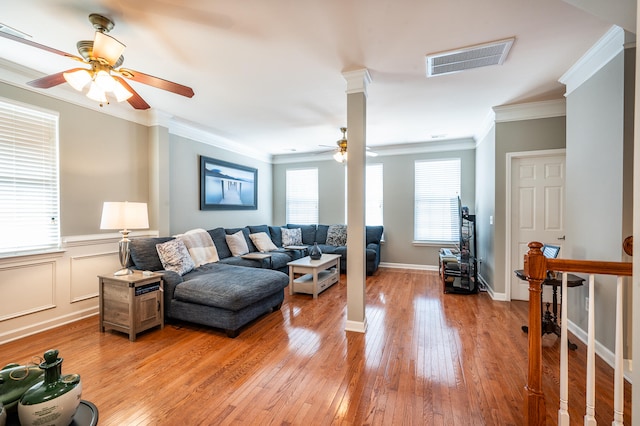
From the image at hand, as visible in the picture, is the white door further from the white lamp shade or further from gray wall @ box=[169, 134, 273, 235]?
gray wall @ box=[169, 134, 273, 235]

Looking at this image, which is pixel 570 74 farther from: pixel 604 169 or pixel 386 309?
pixel 386 309

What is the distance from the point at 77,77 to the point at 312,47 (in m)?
1.81

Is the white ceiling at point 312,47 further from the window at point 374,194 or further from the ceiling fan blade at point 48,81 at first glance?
the window at point 374,194

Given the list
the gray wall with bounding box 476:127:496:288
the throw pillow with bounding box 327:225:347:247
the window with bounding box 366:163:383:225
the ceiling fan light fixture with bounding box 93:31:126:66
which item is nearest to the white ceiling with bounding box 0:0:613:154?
the ceiling fan light fixture with bounding box 93:31:126:66

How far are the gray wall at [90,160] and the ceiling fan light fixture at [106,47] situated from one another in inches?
69.2

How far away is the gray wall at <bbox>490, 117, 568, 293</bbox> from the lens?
142 inches

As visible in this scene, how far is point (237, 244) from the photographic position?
497 centimetres

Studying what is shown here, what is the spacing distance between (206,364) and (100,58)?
2.49m

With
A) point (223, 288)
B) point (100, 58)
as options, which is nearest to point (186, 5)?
point (100, 58)

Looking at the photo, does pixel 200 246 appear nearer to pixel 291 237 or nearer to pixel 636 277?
pixel 291 237

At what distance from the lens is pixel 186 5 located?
188 centimetres

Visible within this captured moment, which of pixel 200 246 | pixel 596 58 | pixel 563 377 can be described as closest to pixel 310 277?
pixel 200 246

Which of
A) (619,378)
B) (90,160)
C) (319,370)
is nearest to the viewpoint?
(619,378)

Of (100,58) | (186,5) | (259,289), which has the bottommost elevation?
(259,289)
